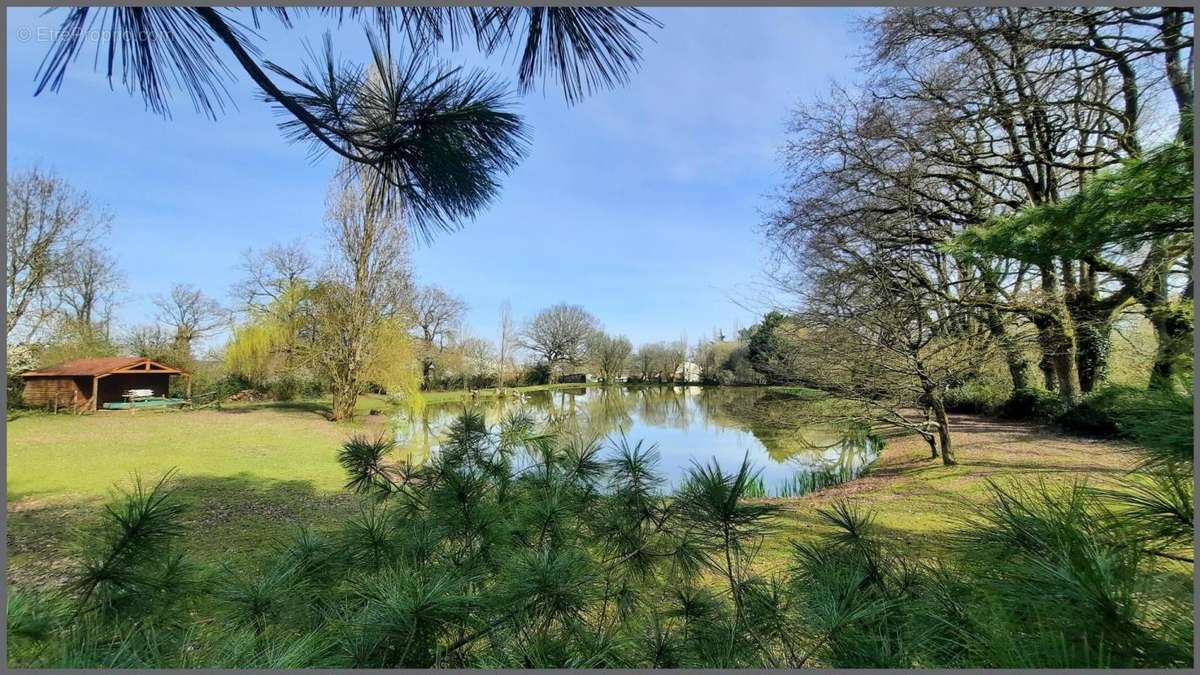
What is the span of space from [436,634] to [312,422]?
9.63 metres

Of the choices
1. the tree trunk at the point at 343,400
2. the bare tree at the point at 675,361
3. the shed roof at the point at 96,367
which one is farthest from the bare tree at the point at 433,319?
the bare tree at the point at 675,361

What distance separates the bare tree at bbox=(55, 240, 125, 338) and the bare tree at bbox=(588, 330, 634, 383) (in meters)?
11.5

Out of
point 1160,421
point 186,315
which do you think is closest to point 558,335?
point 186,315

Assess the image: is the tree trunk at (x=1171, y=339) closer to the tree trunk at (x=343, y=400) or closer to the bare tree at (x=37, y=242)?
the bare tree at (x=37, y=242)

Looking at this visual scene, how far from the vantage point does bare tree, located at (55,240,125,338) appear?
117 inches

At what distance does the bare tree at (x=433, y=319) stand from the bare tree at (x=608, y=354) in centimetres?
498

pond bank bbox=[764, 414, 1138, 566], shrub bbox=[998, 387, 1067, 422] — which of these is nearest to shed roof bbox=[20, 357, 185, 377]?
pond bank bbox=[764, 414, 1138, 566]

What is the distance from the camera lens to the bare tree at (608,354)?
1448 centimetres

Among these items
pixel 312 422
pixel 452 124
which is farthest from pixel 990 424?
pixel 312 422

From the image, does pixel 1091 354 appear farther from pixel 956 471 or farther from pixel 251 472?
pixel 251 472

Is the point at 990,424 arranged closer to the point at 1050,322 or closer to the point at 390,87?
the point at 1050,322

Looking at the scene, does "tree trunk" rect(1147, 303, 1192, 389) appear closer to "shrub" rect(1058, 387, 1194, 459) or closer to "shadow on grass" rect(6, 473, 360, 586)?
"shrub" rect(1058, 387, 1194, 459)

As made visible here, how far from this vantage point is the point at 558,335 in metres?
13.7

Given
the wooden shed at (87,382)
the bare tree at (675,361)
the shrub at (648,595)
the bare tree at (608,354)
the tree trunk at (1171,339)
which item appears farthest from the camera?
the bare tree at (675,361)
